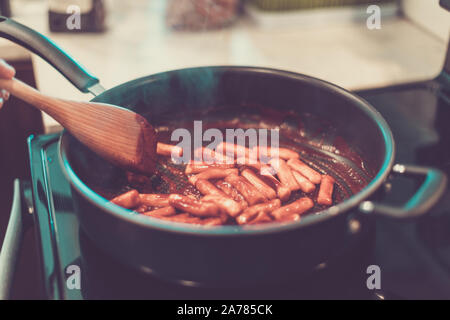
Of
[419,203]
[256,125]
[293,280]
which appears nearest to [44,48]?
[256,125]

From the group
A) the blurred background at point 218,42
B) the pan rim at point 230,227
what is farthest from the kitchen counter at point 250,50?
the pan rim at point 230,227

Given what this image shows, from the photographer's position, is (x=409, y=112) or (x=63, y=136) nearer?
(x=63, y=136)

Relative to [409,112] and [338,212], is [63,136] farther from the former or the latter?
[409,112]

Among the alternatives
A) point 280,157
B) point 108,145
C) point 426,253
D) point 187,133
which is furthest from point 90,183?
point 426,253

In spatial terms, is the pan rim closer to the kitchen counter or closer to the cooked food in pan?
the cooked food in pan

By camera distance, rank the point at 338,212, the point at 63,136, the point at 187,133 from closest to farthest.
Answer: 1. the point at 338,212
2. the point at 63,136
3. the point at 187,133

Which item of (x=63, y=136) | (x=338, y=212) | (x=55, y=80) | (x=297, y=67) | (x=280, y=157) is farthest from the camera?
(x=297, y=67)

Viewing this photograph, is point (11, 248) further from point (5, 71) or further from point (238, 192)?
point (238, 192)
